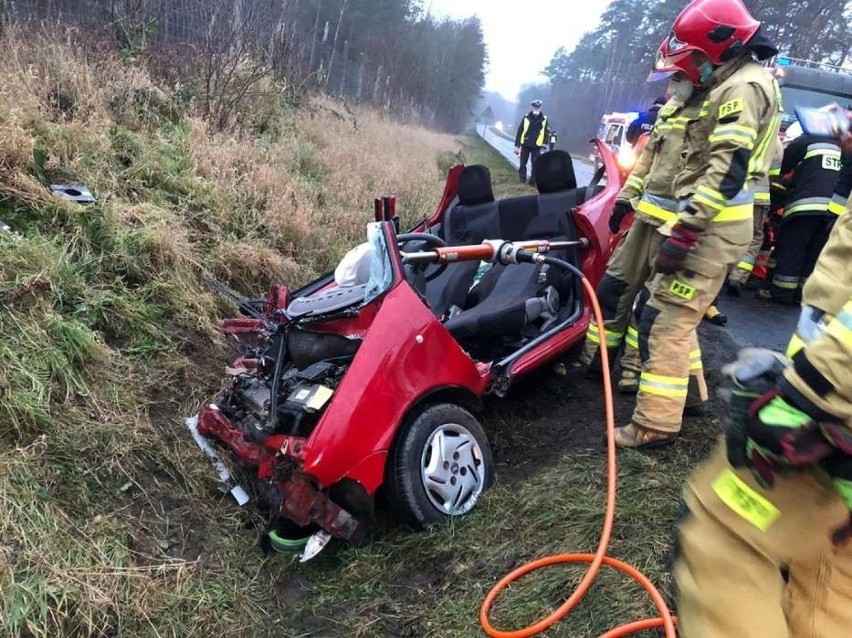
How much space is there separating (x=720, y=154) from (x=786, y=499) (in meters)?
1.90

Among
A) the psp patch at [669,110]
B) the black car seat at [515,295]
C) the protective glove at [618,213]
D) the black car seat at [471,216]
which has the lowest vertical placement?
the black car seat at [515,295]

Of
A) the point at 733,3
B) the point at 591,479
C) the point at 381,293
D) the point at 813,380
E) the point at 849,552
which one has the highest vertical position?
the point at 733,3

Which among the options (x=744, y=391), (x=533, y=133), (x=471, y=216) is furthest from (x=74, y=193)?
(x=533, y=133)

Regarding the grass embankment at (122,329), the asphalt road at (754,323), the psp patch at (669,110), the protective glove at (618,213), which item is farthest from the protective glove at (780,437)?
the asphalt road at (754,323)

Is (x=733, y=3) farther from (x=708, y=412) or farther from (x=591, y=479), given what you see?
(x=591, y=479)

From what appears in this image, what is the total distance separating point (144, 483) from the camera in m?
2.94

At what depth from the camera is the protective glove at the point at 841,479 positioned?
1267 mm

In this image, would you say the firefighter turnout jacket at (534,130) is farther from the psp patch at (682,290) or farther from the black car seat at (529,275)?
the psp patch at (682,290)

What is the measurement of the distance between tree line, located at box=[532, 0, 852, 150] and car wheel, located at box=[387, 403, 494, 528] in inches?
810

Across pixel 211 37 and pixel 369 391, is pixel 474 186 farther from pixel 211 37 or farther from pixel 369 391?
pixel 211 37

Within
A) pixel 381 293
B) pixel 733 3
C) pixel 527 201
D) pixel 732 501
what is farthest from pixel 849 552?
pixel 527 201

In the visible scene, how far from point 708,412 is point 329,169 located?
589 centimetres

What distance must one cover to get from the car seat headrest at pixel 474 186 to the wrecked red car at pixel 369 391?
1173 mm

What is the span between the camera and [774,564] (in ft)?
4.55
